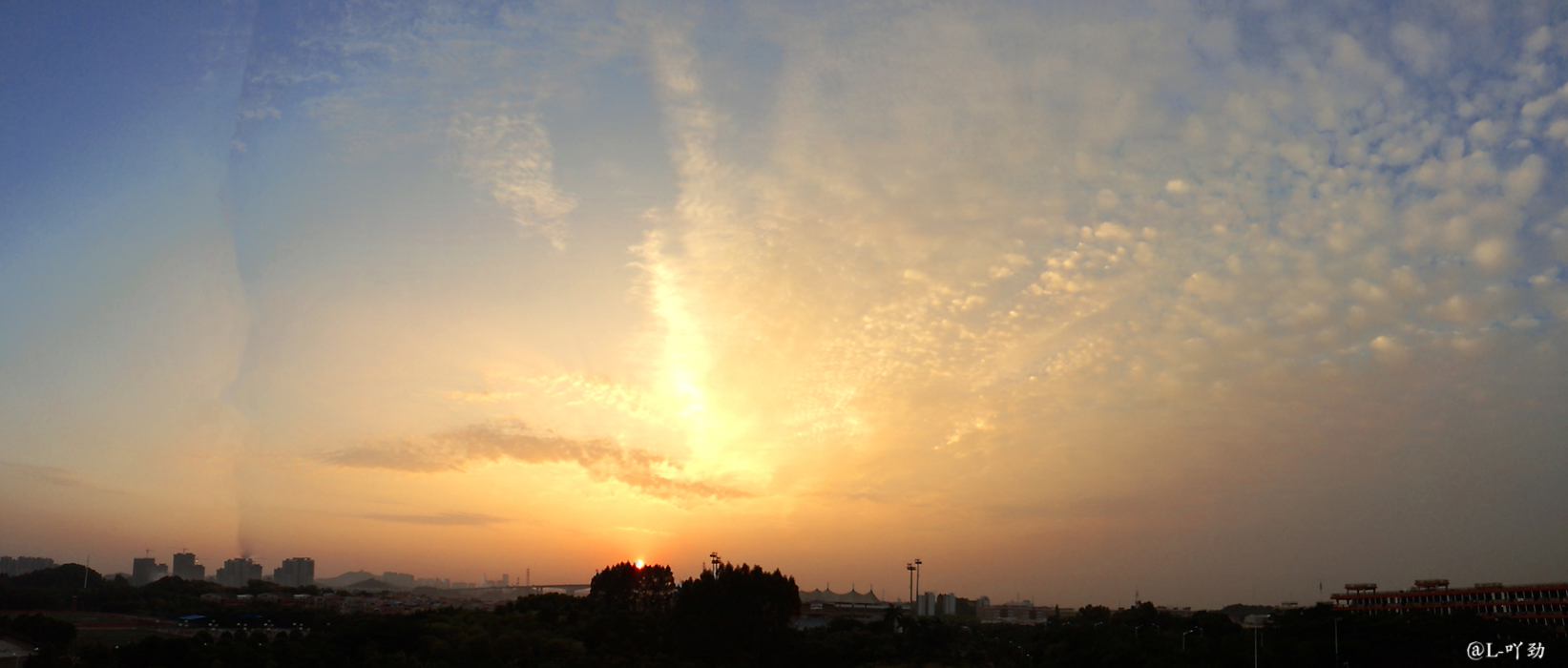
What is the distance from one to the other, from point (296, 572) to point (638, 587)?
14618 cm

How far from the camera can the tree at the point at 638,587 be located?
73500 mm

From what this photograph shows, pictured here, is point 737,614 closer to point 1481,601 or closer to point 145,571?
point 1481,601

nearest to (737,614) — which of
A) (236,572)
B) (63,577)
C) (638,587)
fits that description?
(638,587)

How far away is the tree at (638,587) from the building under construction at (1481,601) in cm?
4891

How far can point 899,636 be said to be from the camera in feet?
248

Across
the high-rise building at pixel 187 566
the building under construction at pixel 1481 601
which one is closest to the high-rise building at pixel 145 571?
the high-rise building at pixel 187 566

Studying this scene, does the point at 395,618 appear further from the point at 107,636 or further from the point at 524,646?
the point at 107,636

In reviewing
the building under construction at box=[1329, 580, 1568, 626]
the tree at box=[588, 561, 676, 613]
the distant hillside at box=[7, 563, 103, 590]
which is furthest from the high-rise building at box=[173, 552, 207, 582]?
the building under construction at box=[1329, 580, 1568, 626]

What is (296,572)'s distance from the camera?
611 ft

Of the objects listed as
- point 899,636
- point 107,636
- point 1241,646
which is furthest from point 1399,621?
point 107,636

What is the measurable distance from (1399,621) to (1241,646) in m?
7.56

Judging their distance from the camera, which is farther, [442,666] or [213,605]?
[213,605]

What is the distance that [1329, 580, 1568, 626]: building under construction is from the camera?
60.3 m

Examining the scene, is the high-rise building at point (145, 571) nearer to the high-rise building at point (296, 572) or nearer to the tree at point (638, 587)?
the high-rise building at point (296, 572)
